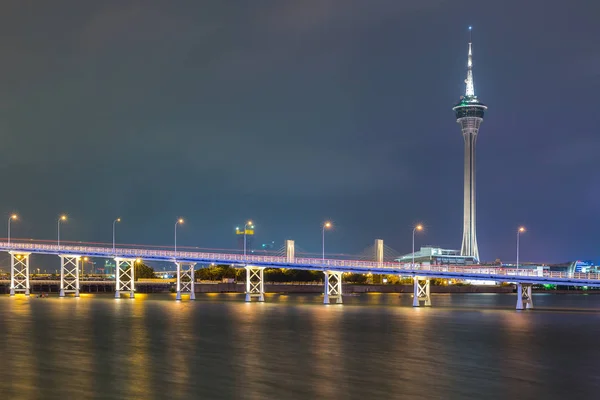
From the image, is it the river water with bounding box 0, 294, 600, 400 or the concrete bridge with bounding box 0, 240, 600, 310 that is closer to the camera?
the river water with bounding box 0, 294, 600, 400

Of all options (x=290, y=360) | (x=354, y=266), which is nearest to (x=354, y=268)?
(x=354, y=266)

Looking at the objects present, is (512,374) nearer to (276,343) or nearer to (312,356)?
(312,356)

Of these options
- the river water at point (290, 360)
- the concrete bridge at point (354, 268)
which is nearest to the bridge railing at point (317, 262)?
the concrete bridge at point (354, 268)

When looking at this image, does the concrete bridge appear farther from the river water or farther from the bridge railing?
the river water

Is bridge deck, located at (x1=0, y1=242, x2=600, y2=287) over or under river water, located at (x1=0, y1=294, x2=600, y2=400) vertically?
over

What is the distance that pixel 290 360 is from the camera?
38812 millimetres

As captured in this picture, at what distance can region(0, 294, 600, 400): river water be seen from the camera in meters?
29.5

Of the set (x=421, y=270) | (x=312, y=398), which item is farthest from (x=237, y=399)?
(x=421, y=270)

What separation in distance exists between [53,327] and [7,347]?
1528cm

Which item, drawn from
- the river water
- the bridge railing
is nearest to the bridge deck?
the bridge railing

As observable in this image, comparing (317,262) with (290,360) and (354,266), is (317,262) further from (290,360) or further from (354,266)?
(290,360)

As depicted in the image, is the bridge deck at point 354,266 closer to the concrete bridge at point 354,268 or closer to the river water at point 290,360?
the concrete bridge at point 354,268

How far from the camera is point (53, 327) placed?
188 ft

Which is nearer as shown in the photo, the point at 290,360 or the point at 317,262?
the point at 290,360
